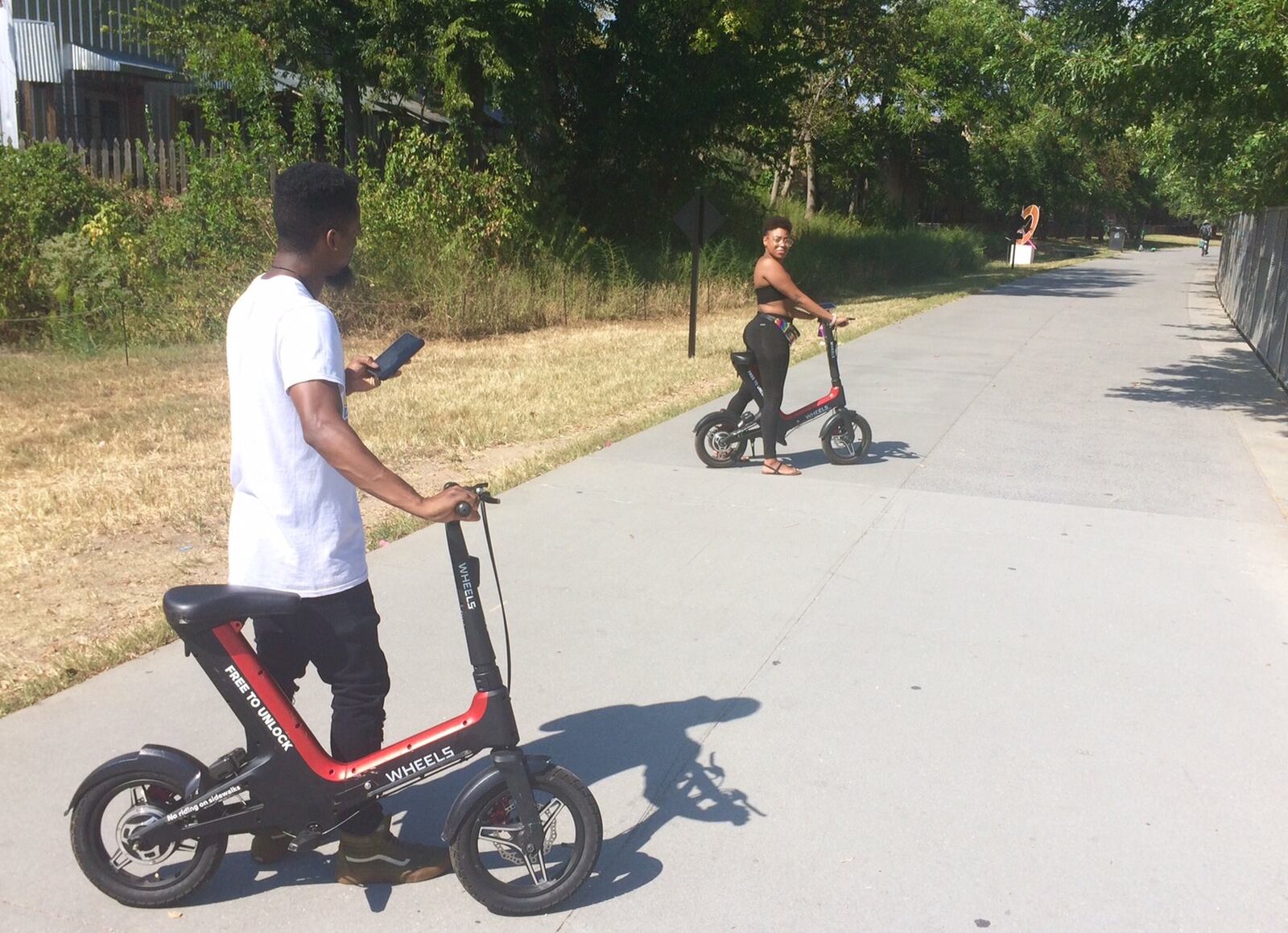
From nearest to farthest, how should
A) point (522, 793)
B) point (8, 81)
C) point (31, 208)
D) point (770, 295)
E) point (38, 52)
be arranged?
point (522, 793), point (770, 295), point (31, 208), point (38, 52), point (8, 81)

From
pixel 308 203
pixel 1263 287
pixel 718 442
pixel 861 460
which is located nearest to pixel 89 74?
pixel 718 442

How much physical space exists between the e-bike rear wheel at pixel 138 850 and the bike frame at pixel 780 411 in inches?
214

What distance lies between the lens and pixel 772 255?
770cm

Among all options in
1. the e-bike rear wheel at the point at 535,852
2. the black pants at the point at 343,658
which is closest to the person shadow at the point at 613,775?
the e-bike rear wheel at the point at 535,852

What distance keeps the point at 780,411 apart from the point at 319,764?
17.9ft

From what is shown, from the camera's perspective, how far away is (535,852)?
306 centimetres

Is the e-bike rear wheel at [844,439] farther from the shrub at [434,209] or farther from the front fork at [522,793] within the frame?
the shrub at [434,209]

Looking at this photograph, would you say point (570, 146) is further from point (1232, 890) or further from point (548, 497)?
point (1232, 890)

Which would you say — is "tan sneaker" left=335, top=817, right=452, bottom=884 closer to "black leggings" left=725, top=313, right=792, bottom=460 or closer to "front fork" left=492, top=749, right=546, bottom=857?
"front fork" left=492, top=749, right=546, bottom=857

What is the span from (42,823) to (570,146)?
18688mm

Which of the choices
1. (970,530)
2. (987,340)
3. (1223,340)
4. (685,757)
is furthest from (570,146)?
(685,757)

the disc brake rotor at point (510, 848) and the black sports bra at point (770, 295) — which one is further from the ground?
the black sports bra at point (770, 295)

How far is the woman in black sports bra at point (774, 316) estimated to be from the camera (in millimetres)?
7625

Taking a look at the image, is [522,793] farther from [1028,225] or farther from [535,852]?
[1028,225]
